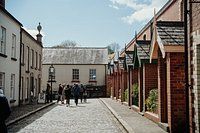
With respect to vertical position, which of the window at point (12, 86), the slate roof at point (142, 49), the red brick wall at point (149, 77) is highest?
the slate roof at point (142, 49)

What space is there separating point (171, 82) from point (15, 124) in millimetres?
7203

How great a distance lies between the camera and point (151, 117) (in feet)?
47.1

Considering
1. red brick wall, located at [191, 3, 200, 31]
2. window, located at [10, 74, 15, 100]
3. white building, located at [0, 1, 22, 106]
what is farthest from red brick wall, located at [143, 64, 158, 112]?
window, located at [10, 74, 15, 100]

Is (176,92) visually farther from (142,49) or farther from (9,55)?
(9,55)

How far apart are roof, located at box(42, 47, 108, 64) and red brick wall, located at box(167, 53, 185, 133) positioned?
40.2 m

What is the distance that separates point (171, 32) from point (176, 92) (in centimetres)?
192

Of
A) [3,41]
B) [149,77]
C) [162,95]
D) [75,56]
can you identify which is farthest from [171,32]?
[75,56]

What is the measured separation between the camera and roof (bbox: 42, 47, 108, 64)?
51406 mm

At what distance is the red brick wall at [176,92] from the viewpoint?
35.0 feet

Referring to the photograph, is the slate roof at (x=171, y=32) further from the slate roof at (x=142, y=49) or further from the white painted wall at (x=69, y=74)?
the white painted wall at (x=69, y=74)

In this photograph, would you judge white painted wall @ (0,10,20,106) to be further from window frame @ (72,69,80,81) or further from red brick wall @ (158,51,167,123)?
window frame @ (72,69,80,81)

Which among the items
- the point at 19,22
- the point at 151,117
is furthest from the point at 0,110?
the point at 19,22

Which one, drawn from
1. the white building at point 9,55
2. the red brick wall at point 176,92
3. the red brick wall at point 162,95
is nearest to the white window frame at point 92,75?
the white building at point 9,55

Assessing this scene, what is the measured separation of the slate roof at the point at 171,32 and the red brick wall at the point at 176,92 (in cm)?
52
